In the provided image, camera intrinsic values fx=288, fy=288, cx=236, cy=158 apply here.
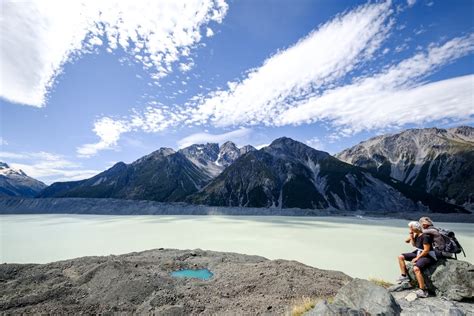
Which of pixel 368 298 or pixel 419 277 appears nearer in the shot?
pixel 368 298

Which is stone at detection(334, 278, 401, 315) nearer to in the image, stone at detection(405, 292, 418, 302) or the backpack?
stone at detection(405, 292, 418, 302)

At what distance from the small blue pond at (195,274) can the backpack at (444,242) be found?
13.2m

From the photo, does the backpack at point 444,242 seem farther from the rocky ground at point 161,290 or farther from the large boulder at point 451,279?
the rocky ground at point 161,290

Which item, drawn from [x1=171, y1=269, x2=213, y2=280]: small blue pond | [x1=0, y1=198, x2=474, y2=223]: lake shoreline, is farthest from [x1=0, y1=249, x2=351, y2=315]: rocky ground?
[x1=0, y1=198, x2=474, y2=223]: lake shoreline

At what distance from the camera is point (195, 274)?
2008 centimetres

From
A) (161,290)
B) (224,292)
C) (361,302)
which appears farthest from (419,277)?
(161,290)

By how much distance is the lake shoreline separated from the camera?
4690 inches

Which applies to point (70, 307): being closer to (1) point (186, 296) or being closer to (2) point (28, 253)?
(1) point (186, 296)

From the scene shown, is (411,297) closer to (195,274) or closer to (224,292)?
(224,292)

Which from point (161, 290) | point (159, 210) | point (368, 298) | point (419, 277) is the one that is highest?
point (159, 210)

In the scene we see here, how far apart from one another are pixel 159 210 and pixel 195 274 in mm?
110507

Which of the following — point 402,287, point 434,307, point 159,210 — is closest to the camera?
Answer: point 434,307

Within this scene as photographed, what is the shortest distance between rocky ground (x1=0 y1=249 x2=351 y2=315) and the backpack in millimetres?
5778

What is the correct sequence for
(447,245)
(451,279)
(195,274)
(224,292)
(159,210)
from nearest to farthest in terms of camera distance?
(451,279)
(447,245)
(224,292)
(195,274)
(159,210)
